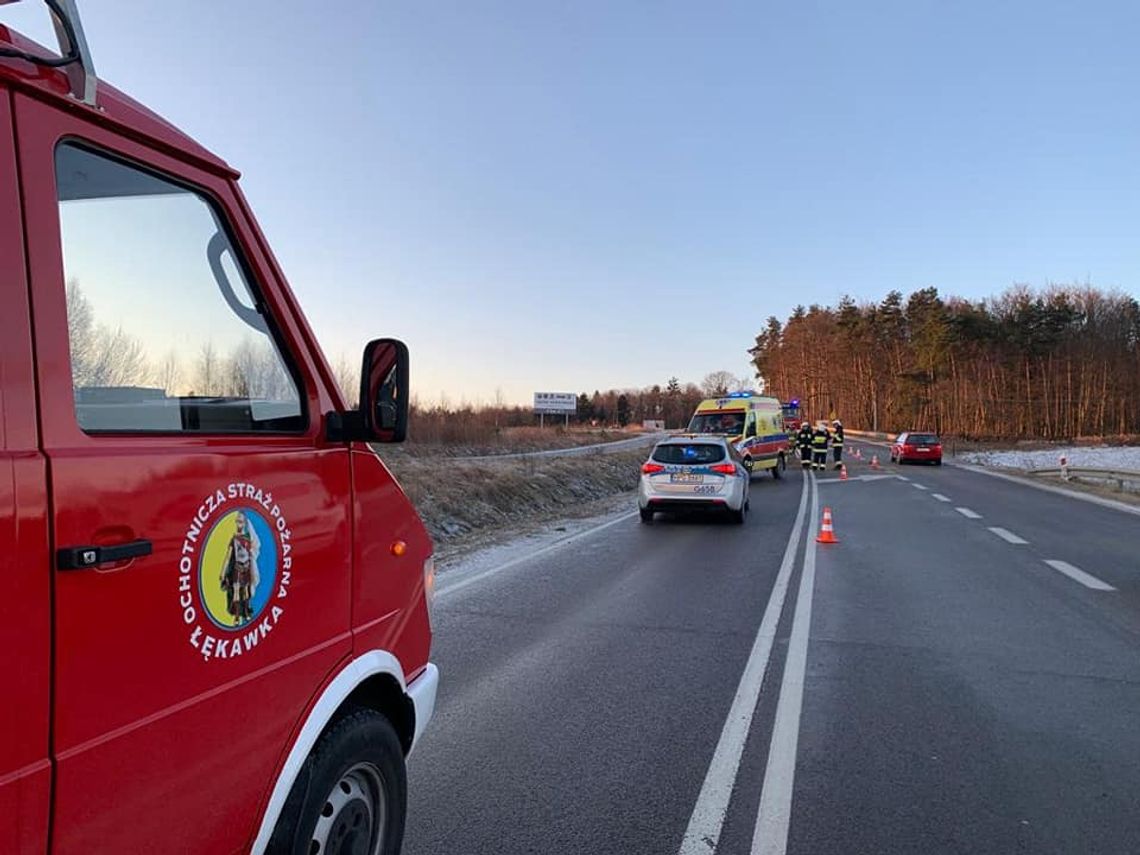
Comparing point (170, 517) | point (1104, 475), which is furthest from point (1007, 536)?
point (1104, 475)

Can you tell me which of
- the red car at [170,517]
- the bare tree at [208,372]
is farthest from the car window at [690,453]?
the bare tree at [208,372]

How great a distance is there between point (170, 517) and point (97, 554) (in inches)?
8.3

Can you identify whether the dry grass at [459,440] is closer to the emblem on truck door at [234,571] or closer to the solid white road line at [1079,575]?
the solid white road line at [1079,575]

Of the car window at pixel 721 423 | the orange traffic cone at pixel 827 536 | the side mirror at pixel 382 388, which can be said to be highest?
the side mirror at pixel 382 388

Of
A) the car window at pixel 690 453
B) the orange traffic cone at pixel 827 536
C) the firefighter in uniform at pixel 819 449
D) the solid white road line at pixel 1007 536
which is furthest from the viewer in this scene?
the firefighter in uniform at pixel 819 449

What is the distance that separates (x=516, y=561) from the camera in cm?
1005

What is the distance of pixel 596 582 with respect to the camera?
8656 mm

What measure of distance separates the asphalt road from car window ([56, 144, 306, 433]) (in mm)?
2095

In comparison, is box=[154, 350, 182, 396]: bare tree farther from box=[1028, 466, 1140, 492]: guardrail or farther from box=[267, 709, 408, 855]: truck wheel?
box=[1028, 466, 1140, 492]: guardrail

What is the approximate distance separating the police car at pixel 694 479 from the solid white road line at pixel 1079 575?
4.99 metres

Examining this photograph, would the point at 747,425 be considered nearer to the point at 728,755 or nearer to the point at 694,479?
the point at 694,479

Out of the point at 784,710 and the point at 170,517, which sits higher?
the point at 170,517

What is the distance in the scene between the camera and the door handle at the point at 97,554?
146cm

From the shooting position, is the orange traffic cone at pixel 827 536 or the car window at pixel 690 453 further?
the car window at pixel 690 453
